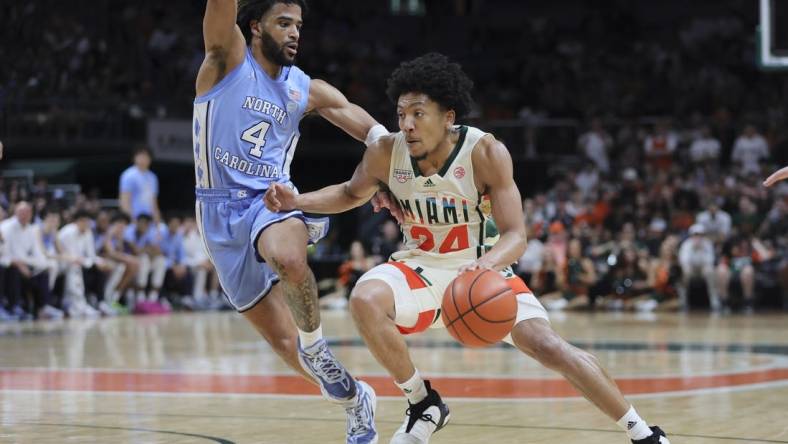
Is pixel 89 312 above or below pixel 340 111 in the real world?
below

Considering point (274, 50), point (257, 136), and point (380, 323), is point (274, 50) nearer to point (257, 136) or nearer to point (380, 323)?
point (257, 136)

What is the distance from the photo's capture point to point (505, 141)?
925 inches

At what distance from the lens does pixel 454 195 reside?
565 cm

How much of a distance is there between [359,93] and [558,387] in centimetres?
1609

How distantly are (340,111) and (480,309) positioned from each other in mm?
1789

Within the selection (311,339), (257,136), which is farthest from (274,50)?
(311,339)

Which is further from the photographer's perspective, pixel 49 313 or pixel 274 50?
pixel 49 313

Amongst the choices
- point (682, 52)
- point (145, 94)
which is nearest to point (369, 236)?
point (145, 94)

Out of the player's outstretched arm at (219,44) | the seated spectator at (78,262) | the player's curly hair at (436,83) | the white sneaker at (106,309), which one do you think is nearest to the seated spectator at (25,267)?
the seated spectator at (78,262)

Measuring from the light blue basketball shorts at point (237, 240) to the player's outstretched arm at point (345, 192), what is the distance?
0.10 m

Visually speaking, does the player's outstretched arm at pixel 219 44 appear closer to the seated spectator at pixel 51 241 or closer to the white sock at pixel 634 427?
the white sock at pixel 634 427

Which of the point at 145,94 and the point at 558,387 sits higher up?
the point at 145,94

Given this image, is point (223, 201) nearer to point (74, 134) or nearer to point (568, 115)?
point (74, 134)

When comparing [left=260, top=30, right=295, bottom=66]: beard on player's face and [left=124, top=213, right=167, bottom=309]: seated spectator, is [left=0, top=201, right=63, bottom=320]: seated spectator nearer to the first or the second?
[left=124, top=213, right=167, bottom=309]: seated spectator
